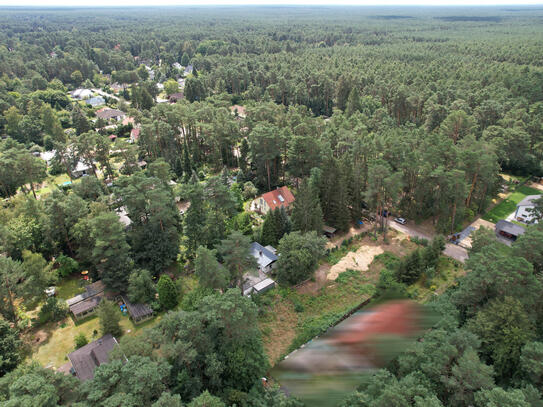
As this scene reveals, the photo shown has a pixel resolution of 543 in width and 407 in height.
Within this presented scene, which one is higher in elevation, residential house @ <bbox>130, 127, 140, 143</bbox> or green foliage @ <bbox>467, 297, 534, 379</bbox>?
green foliage @ <bbox>467, 297, 534, 379</bbox>

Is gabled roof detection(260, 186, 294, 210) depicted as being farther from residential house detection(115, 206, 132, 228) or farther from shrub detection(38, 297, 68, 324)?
shrub detection(38, 297, 68, 324)

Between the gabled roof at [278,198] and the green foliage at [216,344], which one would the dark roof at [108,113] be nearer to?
the gabled roof at [278,198]

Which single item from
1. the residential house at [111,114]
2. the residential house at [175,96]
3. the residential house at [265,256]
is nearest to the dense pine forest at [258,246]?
the residential house at [265,256]

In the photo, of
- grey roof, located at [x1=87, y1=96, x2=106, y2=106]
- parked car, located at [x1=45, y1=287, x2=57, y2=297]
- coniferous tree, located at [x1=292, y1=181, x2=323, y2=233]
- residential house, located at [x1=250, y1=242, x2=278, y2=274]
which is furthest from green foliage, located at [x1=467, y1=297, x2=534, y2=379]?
grey roof, located at [x1=87, y1=96, x2=106, y2=106]

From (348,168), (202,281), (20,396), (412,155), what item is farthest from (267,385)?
(412,155)

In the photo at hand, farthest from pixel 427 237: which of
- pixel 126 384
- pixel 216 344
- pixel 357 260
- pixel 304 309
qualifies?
pixel 126 384
